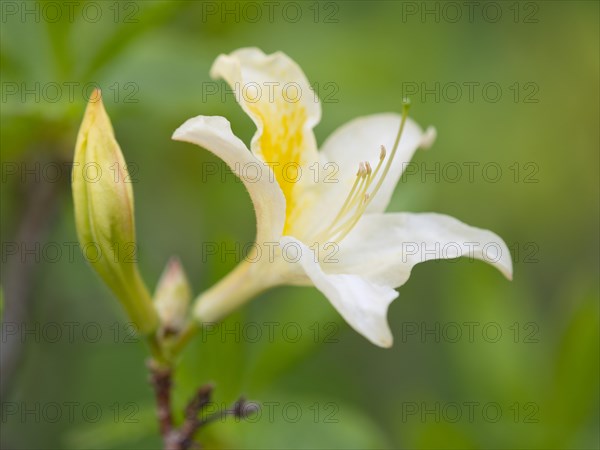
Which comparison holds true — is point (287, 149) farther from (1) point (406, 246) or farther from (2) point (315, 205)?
(1) point (406, 246)

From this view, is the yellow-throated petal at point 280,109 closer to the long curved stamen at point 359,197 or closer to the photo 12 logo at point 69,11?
the long curved stamen at point 359,197

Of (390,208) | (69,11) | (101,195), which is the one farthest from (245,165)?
(69,11)

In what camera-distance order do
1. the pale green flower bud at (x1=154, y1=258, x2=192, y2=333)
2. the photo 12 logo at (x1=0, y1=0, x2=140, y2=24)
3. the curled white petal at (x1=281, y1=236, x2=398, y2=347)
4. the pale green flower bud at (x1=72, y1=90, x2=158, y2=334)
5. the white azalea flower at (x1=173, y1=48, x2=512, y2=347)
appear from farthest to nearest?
1. the photo 12 logo at (x1=0, y1=0, x2=140, y2=24)
2. the pale green flower bud at (x1=154, y1=258, x2=192, y2=333)
3. the white azalea flower at (x1=173, y1=48, x2=512, y2=347)
4. the pale green flower bud at (x1=72, y1=90, x2=158, y2=334)
5. the curled white petal at (x1=281, y1=236, x2=398, y2=347)

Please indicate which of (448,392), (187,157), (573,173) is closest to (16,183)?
(187,157)

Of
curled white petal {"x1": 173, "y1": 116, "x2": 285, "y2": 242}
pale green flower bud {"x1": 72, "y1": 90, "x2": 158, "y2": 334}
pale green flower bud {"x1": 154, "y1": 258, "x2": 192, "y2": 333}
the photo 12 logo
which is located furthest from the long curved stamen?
the photo 12 logo

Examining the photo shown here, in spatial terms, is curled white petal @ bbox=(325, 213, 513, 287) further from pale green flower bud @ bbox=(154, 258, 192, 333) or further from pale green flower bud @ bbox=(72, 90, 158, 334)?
pale green flower bud @ bbox=(72, 90, 158, 334)

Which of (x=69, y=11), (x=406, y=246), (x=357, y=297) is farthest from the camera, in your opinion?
(x=69, y=11)
